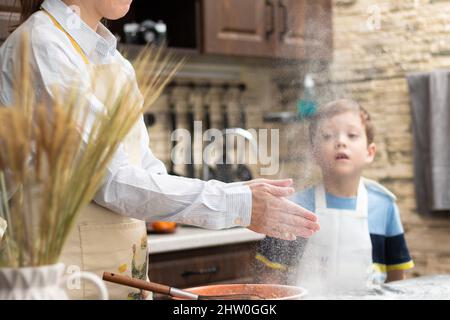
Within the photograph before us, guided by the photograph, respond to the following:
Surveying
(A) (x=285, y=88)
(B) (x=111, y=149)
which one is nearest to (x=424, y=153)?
(A) (x=285, y=88)

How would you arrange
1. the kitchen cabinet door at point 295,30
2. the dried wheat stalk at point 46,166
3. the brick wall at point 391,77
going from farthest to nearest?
the kitchen cabinet door at point 295,30 → the brick wall at point 391,77 → the dried wheat stalk at point 46,166

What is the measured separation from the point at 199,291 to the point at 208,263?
1.40m

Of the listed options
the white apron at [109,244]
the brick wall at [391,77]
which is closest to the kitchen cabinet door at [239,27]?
the brick wall at [391,77]

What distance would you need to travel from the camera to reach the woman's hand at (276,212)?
3.69ft

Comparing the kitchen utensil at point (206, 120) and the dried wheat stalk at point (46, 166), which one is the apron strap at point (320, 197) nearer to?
the dried wheat stalk at point (46, 166)

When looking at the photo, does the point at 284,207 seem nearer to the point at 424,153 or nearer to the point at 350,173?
the point at 350,173

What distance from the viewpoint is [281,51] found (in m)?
3.01

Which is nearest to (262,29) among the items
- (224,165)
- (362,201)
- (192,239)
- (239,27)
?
(239,27)

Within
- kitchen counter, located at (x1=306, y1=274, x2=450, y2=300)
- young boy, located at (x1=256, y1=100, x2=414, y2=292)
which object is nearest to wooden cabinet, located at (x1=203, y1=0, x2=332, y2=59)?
young boy, located at (x1=256, y1=100, x2=414, y2=292)

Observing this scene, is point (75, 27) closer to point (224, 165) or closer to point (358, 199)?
point (358, 199)

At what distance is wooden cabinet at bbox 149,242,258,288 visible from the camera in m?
2.40

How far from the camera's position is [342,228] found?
5.26 feet

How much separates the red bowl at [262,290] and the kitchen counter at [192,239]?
118cm

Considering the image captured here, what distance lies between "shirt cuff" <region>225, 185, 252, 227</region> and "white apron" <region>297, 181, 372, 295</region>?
1.28 ft
